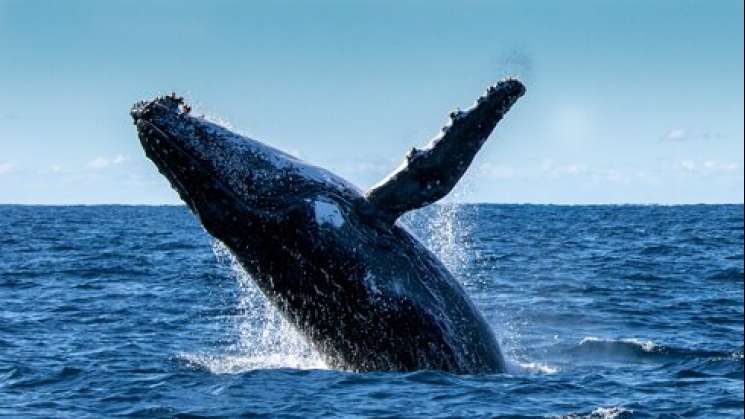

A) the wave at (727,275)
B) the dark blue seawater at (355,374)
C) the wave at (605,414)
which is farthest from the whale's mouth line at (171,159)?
the wave at (727,275)

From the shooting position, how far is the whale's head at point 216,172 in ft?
33.8

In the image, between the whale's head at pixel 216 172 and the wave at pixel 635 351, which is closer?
the whale's head at pixel 216 172

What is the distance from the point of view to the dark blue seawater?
10.4 metres

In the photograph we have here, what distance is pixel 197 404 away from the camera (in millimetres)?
10328

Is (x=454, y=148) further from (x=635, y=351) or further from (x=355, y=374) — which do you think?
(x=635, y=351)

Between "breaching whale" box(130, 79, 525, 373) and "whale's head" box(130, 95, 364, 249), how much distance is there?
0.01 m

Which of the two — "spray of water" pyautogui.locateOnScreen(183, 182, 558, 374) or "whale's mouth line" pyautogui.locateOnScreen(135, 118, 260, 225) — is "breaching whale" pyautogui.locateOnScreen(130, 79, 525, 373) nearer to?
"whale's mouth line" pyautogui.locateOnScreen(135, 118, 260, 225)

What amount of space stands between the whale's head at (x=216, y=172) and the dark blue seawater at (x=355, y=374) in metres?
1.19

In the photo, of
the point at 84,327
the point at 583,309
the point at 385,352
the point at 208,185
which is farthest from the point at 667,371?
the point at 84,327

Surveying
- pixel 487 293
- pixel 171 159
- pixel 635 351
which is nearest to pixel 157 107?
pixel 171 159

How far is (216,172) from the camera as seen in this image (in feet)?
33.9

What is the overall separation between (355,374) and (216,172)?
2.64m

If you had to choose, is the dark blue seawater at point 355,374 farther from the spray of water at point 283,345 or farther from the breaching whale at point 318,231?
the breaching whale at point 318,231

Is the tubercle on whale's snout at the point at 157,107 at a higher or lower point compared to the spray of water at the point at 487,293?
higher
